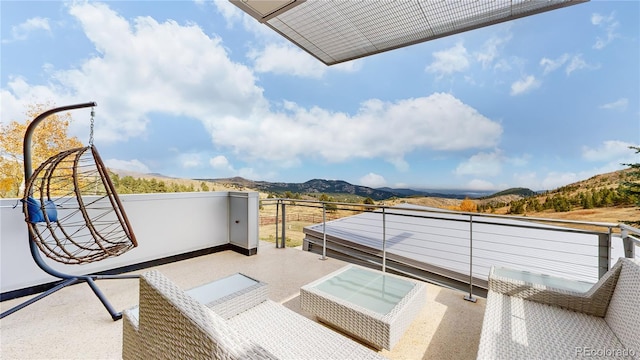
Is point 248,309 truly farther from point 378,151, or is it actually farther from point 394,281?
point 378,151

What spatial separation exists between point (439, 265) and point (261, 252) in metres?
2.49

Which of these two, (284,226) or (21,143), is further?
(21,143)

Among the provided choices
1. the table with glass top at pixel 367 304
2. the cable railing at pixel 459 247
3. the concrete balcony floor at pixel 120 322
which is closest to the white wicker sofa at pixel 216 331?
the table with glass top at pixel 367 304

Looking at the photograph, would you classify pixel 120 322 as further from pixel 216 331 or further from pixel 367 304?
pixel 216 331

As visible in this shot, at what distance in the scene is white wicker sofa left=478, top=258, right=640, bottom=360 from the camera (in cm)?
122

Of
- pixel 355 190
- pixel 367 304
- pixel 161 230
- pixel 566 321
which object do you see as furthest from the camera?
pixel 355 190

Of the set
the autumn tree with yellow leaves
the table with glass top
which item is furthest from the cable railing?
the autumn tree with yellow leaves

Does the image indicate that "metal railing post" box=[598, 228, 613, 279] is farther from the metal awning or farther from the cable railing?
the metal awning

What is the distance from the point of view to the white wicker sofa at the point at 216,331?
2.20 feet

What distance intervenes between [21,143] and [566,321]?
8.16 m

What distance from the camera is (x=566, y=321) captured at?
148 cm

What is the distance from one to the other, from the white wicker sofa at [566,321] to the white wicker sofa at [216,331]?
2.31ft

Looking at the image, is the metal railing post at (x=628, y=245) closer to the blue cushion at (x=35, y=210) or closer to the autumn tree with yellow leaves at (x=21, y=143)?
the blue cushion at (x=35, y=210)

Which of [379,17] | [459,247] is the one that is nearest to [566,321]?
[379,17]
